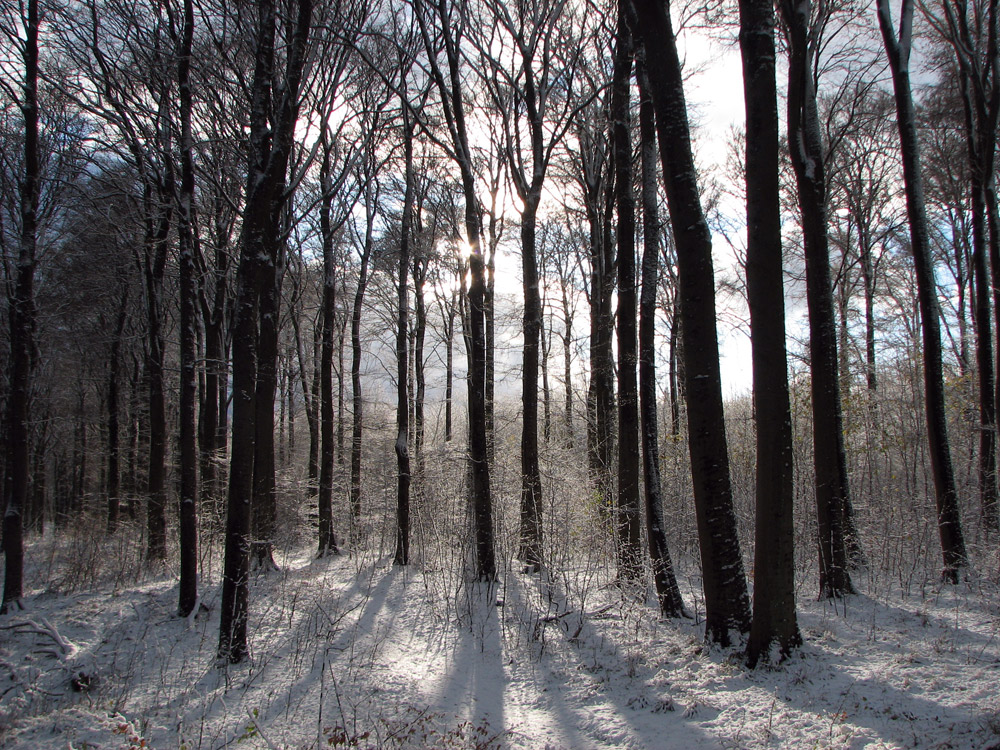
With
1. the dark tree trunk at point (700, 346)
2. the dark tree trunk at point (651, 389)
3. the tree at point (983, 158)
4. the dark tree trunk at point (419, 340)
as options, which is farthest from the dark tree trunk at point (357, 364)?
the tree at point (983, 158)

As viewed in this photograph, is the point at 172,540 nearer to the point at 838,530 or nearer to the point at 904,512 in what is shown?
the point at 838,530

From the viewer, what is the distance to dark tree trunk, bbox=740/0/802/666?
4.12 m

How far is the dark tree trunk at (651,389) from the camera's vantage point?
234 inches

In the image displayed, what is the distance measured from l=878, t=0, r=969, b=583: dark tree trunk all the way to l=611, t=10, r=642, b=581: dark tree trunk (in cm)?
355

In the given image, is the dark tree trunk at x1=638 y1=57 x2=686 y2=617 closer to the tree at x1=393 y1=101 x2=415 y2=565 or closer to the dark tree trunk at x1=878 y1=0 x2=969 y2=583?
the dark tree trunk at x1=878 y1=0 x2=969 y2=583

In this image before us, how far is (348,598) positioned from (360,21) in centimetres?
823

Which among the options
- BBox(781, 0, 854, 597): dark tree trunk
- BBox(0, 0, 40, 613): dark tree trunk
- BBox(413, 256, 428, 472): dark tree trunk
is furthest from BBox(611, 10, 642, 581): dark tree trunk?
BBox(0, 0, 40, 613): dark tree trunk

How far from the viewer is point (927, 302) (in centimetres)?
722

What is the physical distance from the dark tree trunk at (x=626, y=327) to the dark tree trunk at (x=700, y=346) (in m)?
2.38

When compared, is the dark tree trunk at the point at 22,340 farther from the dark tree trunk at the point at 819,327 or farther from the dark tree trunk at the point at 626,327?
the dark tree trunk at the point at 819,327

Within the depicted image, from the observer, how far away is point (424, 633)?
19.9ft

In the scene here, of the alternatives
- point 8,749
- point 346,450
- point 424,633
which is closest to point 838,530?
point 424,633

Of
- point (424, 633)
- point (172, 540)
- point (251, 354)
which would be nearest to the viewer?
point (251, 354)

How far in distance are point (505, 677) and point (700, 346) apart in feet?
11.7
